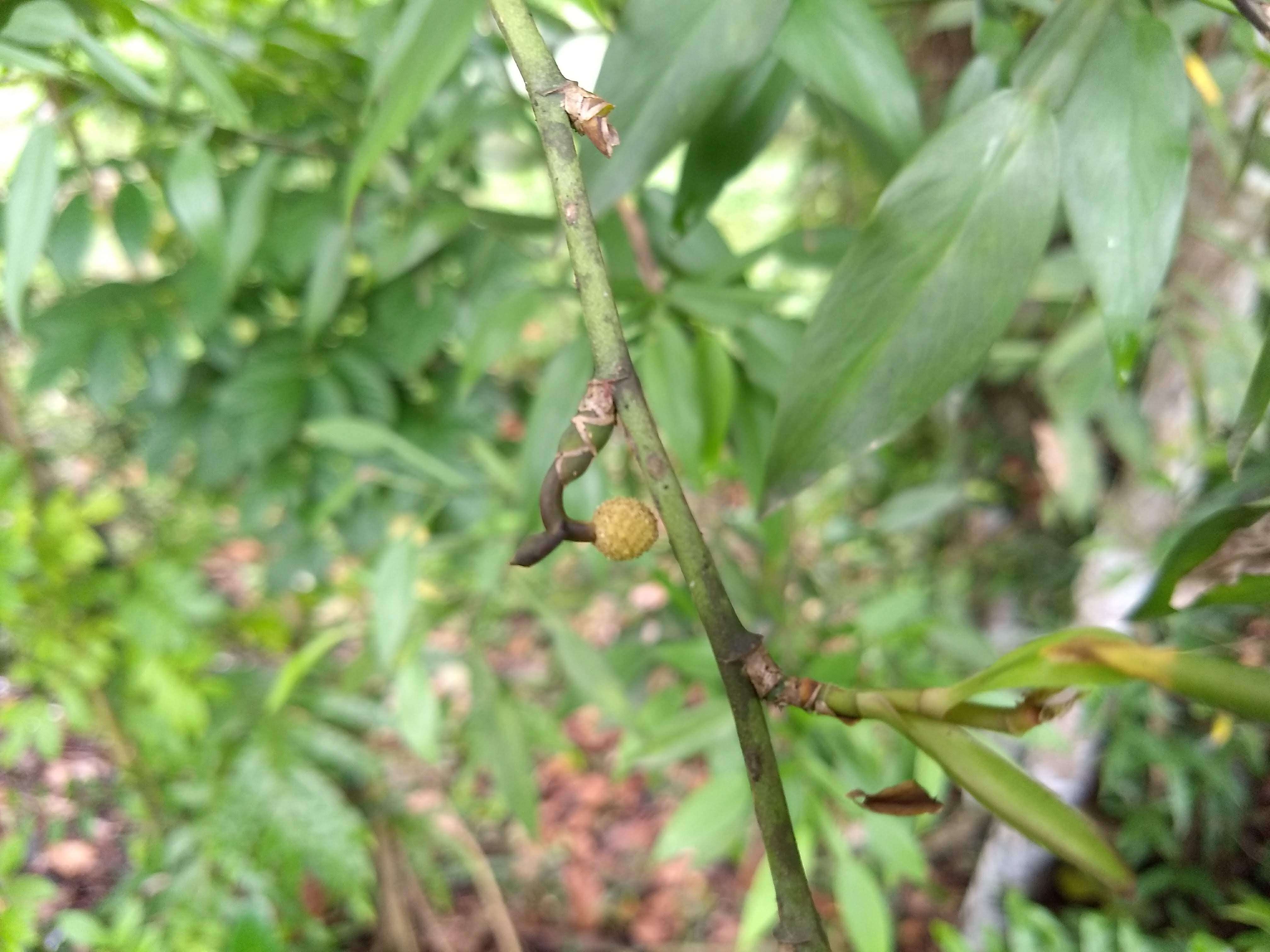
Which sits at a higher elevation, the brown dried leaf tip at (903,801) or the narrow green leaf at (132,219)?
the narrow green leaf at (132,219)

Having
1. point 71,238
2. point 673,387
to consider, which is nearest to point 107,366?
point 71,238

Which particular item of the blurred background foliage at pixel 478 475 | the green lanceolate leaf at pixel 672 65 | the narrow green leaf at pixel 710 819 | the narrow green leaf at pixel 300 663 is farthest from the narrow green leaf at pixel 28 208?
the narrow green leaf at pixel 710 819

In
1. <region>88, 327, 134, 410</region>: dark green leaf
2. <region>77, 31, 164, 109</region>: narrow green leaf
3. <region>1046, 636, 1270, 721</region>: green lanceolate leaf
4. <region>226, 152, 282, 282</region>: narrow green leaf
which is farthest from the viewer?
<region>88, 327, 134, 410</region>: dark green leaf

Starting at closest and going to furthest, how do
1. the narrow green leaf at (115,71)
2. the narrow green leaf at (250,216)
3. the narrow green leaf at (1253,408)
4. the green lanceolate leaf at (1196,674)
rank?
the green lanceolate leaf at (1196,674), the narrow green leaf at (1253,408), the narrow green leaf at (115,71), the narrow green leaf at (250,216)

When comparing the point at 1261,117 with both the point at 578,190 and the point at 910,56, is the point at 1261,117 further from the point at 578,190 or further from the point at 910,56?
the point at 910,56

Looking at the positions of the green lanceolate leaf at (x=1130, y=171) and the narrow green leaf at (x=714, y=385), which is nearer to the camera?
the green lanceolate leaf at (x=1130, y=171)

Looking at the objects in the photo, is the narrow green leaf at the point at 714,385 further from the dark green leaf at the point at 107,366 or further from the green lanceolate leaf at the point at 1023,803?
the dark green leaf at the point at 107,366

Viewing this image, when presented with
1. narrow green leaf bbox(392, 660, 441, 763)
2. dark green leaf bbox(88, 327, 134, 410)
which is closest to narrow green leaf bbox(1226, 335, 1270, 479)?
narrow green leaf bbox(392, 660, 441, 763)

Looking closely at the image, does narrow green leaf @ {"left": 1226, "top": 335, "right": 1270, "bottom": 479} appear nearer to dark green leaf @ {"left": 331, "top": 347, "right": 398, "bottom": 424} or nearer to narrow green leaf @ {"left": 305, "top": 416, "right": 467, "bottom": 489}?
narrow green leaf @ {"left": 305, "top": 416, "right": 467, "bottom": 489}
